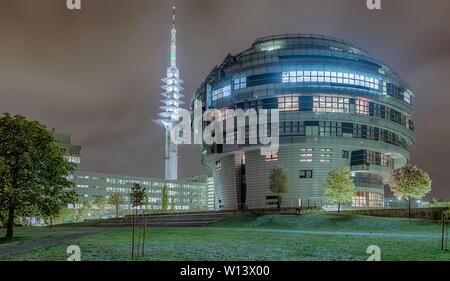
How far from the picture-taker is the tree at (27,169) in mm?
42906

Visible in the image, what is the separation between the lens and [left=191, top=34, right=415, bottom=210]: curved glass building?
104 metres

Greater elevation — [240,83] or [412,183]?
[240,83]

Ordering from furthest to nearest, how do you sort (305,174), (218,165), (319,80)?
(218,165) → (305,174) → (319,80)

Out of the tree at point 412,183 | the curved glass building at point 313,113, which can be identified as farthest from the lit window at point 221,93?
the tree at point 412,183

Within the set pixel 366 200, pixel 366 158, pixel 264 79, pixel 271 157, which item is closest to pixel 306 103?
pixel 264 79

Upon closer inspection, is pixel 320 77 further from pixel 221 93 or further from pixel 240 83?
pixel 221 93

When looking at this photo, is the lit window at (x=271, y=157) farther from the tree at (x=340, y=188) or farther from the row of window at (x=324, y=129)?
the tree at (x=340, y=188)

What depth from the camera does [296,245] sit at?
33.2 metres

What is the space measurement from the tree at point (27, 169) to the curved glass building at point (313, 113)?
212ft

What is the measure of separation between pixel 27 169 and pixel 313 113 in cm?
7132

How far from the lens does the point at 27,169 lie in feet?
147

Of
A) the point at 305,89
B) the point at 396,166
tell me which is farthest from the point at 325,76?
the point at 396,166

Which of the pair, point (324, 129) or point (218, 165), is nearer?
point (324, 129)

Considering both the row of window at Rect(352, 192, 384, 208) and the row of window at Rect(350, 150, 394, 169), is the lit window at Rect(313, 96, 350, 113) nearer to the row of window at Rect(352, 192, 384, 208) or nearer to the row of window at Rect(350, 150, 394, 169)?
the row of window at Rect(350, 150, 394, 169)
